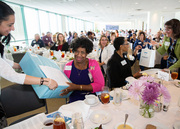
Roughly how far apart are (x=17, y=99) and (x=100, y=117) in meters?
0.99

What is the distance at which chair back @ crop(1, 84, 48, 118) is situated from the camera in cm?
146

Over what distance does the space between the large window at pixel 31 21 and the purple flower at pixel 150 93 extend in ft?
33.5

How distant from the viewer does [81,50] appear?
1.87 metres

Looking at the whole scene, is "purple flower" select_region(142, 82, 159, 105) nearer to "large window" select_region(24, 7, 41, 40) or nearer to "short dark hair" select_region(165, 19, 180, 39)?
"short dark hair" select_region(165, 19, 180, 39)

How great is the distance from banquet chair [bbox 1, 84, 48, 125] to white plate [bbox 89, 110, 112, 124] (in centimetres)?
82

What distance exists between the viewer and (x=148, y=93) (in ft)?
3.39

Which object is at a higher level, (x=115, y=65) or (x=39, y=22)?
(x=39, y=22)

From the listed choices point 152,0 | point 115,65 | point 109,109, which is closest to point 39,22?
point 152,0

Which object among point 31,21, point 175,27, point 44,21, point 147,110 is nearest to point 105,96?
point 147,110

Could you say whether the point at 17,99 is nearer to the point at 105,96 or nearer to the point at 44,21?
the point at 105,96

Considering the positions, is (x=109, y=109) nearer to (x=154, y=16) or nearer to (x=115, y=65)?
(x=115, y=65)

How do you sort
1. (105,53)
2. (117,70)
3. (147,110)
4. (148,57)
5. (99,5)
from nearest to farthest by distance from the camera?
(147,110) < (117,70) < (148,57) < (105,53) < (99,5)

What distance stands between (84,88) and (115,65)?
770 millimetres

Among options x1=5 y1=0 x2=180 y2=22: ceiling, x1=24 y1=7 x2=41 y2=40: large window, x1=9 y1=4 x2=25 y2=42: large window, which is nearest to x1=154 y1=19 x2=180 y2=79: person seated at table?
x1=5 y1=0 x2=180 y2=22: ceiling
